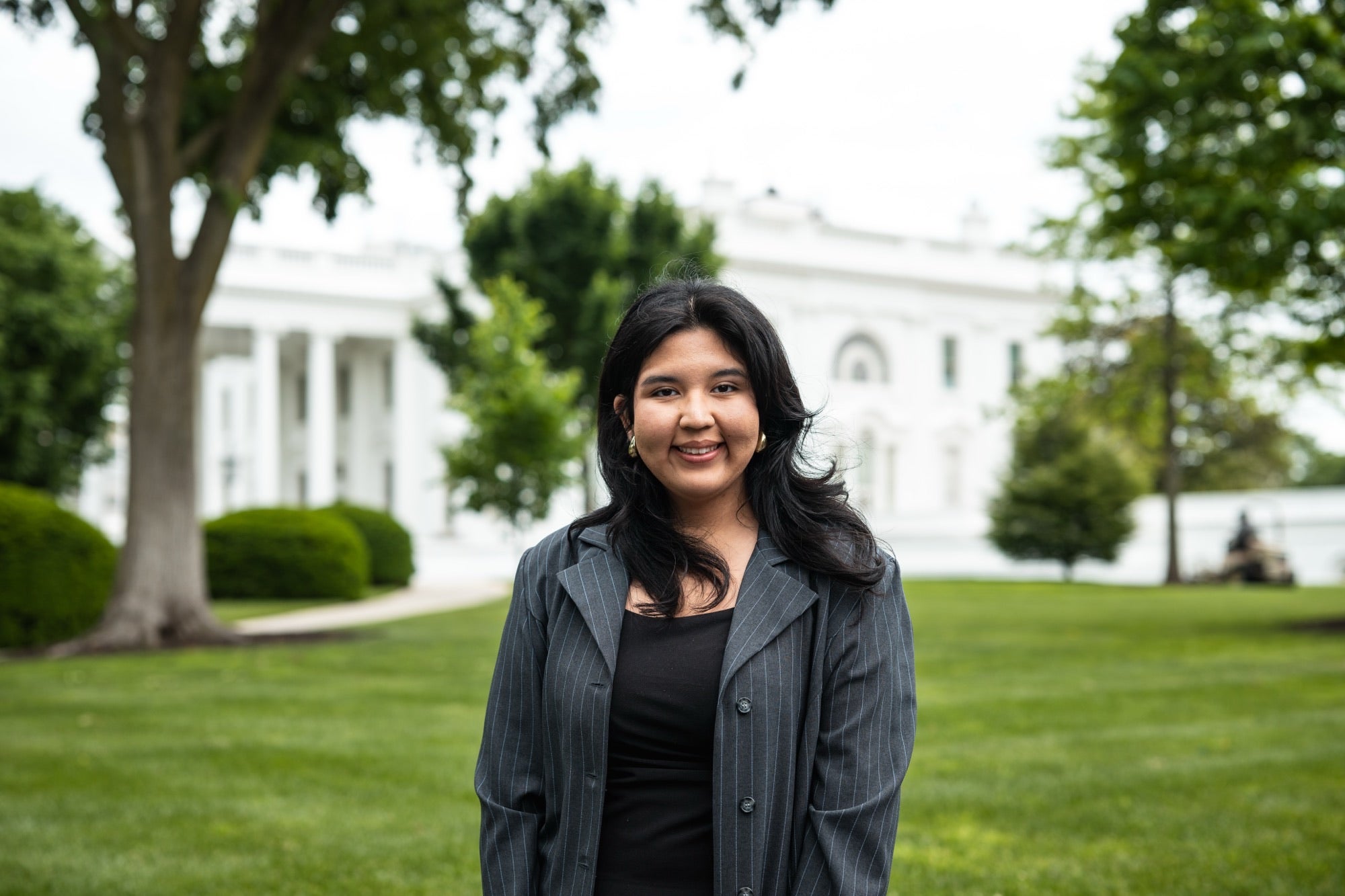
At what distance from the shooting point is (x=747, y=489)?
105 inches

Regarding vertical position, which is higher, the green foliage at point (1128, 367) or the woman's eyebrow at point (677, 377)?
the green foliage at point (1128, 367)

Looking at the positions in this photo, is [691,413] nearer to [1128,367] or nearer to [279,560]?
[279,560]

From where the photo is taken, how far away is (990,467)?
185ft

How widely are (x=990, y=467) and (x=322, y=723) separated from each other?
4947cm

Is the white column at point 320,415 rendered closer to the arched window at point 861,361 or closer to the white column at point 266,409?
the white column at point 266,409

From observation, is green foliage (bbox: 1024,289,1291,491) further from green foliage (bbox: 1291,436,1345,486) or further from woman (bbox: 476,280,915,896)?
green foliage (bbox: 1291,436,1345,486)

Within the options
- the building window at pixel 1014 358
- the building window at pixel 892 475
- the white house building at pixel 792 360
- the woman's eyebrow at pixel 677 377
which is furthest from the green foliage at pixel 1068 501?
the woman's eyebrow at pixel 677 377

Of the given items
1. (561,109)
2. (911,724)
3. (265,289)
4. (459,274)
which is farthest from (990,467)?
(911,724)

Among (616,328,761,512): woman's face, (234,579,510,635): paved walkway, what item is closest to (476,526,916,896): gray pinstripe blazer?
(616,328,761,512): woman's face

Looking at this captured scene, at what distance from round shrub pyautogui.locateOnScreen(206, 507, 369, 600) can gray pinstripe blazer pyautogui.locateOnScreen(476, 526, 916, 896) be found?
23882 millimetres

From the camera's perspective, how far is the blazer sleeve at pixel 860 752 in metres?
2.34

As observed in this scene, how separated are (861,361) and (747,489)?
52773 mm

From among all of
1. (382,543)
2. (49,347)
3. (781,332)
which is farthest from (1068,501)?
(49,347)

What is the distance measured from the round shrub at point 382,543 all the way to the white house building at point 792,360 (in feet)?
17.9
